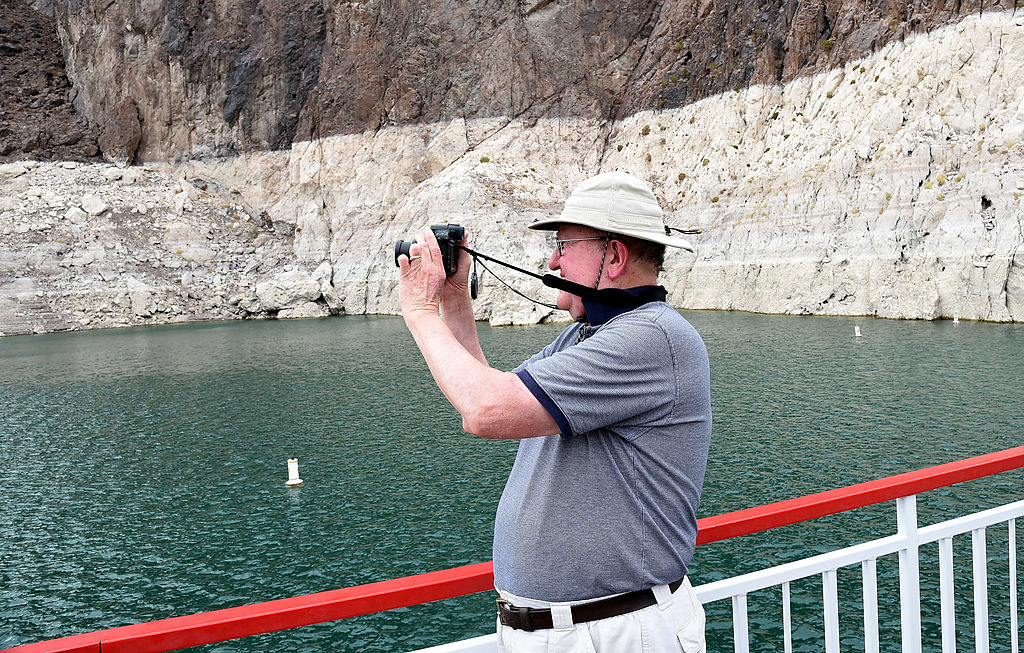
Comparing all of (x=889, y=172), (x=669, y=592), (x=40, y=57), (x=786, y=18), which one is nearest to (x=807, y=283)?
(x=889, y=172)

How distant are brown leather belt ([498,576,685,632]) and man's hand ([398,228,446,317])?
3.30 ft

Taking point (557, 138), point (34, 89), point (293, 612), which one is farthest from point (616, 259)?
point (34, 89)

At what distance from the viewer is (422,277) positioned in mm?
2604

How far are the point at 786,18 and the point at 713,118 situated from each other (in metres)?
8.11

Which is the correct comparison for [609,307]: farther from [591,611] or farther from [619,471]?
[591,611]

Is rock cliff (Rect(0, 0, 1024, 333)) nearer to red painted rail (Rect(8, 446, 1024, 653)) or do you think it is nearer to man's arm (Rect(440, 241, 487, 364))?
man's arm (Rect(440, 241, 487, 364))

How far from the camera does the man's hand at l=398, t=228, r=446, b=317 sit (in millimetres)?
2553

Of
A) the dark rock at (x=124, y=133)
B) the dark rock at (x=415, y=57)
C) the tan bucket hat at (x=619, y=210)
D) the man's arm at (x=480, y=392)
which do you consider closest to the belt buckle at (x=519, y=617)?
the man's arm at (x=480, y=392)

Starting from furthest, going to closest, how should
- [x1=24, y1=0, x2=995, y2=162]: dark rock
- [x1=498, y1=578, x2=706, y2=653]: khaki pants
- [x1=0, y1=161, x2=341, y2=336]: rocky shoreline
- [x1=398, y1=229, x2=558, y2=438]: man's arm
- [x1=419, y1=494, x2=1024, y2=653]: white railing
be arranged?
[x1=0, y1=161, x2=341, y2=336]: rocky shoreline
[x1=24, y1=0, x2=995, y2=162]: dark rock
[x1=419, y1=494, x2=1024, y2=653]: white railing
[x1=498, y1=578, x2=706, y2=653]: khaki pants
[x1=398, y1=229, x2=558, y2=438]: man's arm

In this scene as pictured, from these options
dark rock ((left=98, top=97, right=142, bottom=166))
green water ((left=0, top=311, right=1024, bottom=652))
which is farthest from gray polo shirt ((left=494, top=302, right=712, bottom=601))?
dark rock ((left=98, top=97, right=142, bottom=166))

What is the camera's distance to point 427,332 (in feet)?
7.91

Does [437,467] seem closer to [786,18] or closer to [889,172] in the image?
[889,172]

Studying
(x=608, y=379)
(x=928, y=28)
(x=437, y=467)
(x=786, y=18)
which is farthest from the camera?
(x=786, y=18)

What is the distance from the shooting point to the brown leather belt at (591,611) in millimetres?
2338
